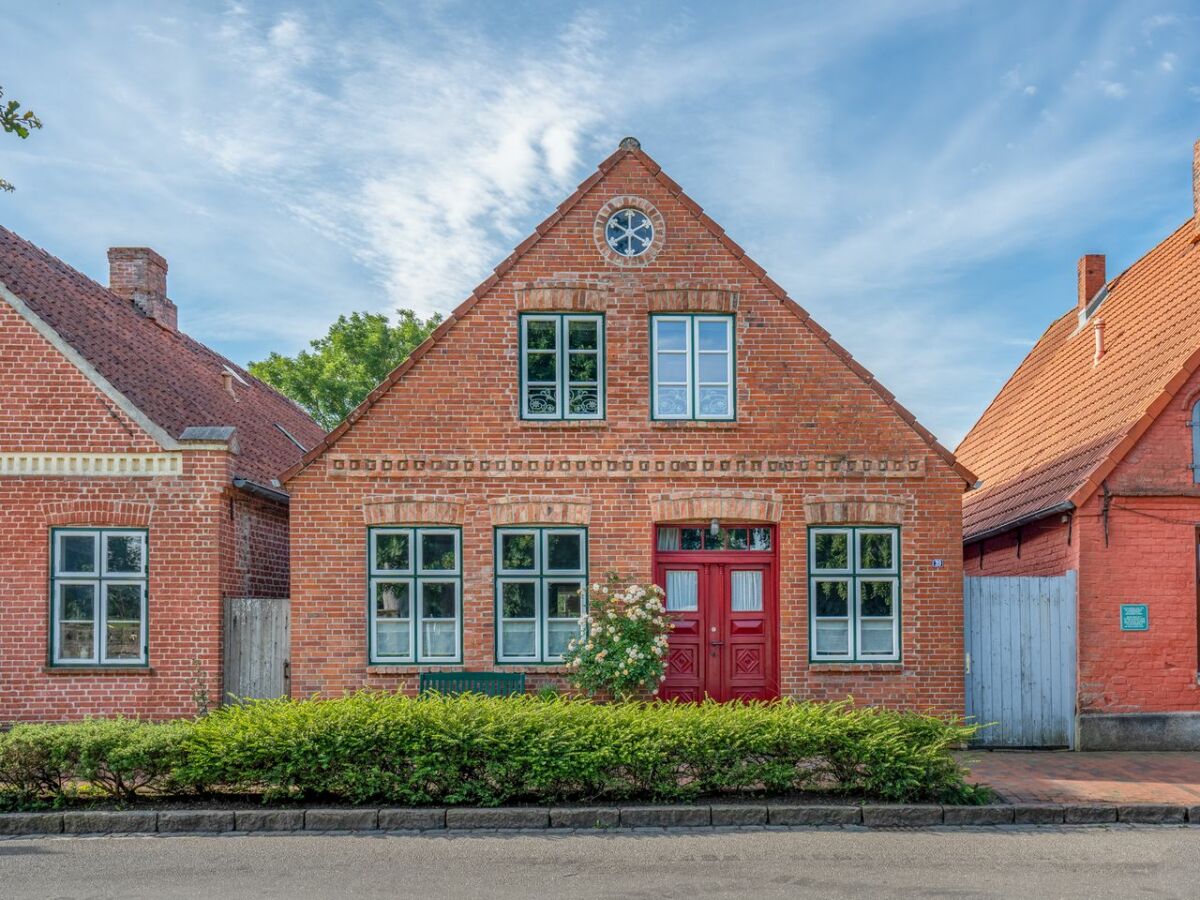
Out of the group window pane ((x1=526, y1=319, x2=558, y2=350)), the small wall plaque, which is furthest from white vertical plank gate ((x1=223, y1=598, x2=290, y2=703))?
the small wall plaque

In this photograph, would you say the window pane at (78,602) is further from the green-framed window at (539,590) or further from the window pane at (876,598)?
the window pane at (876,598)

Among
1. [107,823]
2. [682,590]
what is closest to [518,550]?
[682,590]

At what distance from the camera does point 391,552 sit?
14930mm

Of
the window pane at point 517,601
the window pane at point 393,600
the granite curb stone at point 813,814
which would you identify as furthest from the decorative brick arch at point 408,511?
the granite curb stone at point 813,814

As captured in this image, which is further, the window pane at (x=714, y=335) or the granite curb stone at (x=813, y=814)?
the window pane at (x=714, y=335)

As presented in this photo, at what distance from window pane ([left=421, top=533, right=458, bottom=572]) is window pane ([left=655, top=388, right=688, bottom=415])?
10.4 feet

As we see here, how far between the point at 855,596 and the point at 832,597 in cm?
29

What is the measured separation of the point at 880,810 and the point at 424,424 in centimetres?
751

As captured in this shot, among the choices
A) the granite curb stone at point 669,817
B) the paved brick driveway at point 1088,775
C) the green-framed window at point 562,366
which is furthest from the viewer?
the green-framed window at point 562,366

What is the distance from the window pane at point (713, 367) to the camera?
1527 centimetres

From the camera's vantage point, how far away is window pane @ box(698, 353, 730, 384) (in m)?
15.3

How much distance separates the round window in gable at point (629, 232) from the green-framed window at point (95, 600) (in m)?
7.10

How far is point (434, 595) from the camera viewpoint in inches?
587

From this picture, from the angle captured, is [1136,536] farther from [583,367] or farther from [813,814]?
[583,367]
